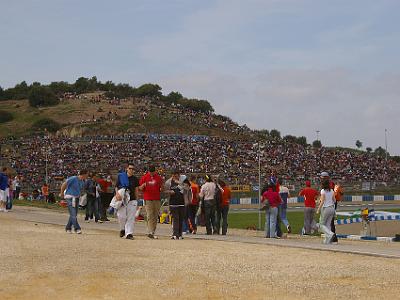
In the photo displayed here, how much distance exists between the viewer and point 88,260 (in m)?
13.0

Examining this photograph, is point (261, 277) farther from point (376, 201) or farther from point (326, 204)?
point (376, 201)

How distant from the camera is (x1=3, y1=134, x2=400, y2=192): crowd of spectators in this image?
6719cm

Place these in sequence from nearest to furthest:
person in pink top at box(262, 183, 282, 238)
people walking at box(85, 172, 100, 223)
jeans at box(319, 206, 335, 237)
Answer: jeans at box(319, 206, 335, 237), person in pink top at box(262, 183, 282, 238), people walking at box(85, 172, 100, 223)

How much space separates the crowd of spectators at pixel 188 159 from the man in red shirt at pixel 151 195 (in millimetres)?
42254

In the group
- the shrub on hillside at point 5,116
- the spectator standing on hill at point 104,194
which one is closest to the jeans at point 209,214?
the spectator standing on hill at point 104,194

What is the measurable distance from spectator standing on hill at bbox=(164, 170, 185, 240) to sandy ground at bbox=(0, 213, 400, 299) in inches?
103

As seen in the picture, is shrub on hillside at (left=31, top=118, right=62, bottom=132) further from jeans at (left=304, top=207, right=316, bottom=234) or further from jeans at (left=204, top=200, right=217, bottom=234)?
jeans at (left=204, top=200, right=217, bottom=234)

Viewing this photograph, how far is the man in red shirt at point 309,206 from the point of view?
2288cm

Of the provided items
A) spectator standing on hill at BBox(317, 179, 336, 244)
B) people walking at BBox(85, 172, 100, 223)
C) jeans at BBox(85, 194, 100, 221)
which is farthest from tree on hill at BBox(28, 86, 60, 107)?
spectator standing on hill at BBox(317, 179, 336, 244)

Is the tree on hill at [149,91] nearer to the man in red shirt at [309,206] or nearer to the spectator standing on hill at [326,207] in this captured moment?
the man in red shirt at [309,206]

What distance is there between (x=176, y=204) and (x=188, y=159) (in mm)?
54848

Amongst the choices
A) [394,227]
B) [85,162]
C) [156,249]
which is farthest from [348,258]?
[85,162]

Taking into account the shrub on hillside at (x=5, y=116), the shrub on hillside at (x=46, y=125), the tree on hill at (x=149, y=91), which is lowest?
the shrub on hillside at (x=46, y=125)

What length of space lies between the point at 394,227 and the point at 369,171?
51.1 metres
